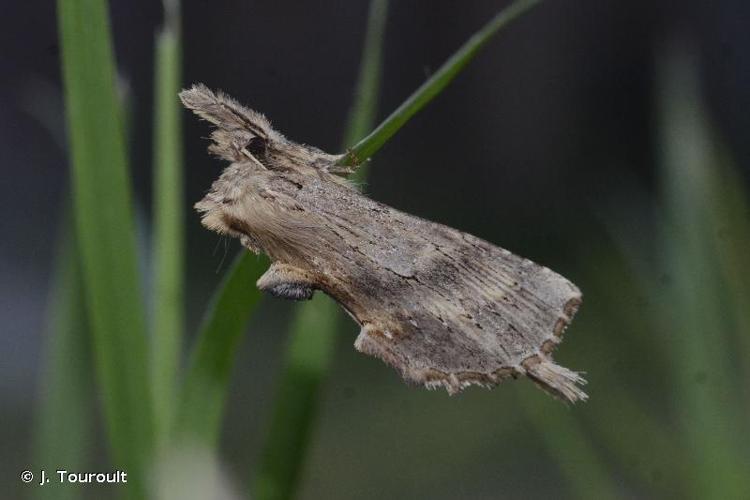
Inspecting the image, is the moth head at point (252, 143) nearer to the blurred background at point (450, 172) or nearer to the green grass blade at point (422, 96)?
the green grass blade at point (422, 96)

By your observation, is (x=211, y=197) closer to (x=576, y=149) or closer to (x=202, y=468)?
(x=202, y=468)

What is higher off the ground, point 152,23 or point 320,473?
point 152,23

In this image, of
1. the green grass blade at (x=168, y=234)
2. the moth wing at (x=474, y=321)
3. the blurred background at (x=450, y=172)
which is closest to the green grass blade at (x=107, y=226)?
the green grass blade at (x=168, y=234)

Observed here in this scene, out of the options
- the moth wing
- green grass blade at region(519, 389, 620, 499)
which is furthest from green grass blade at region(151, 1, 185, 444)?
green grass blade at region(519, 389, 620, 499)

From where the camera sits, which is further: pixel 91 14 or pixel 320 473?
pixel 320 473

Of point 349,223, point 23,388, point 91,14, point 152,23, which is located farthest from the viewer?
point 23,388

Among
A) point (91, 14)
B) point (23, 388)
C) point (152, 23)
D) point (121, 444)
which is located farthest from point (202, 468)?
point (23, 388)

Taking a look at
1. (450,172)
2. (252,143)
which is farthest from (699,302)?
(450,172)

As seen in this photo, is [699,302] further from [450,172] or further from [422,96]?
[450,172]

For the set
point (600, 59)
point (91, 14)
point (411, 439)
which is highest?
point (600, 59)
